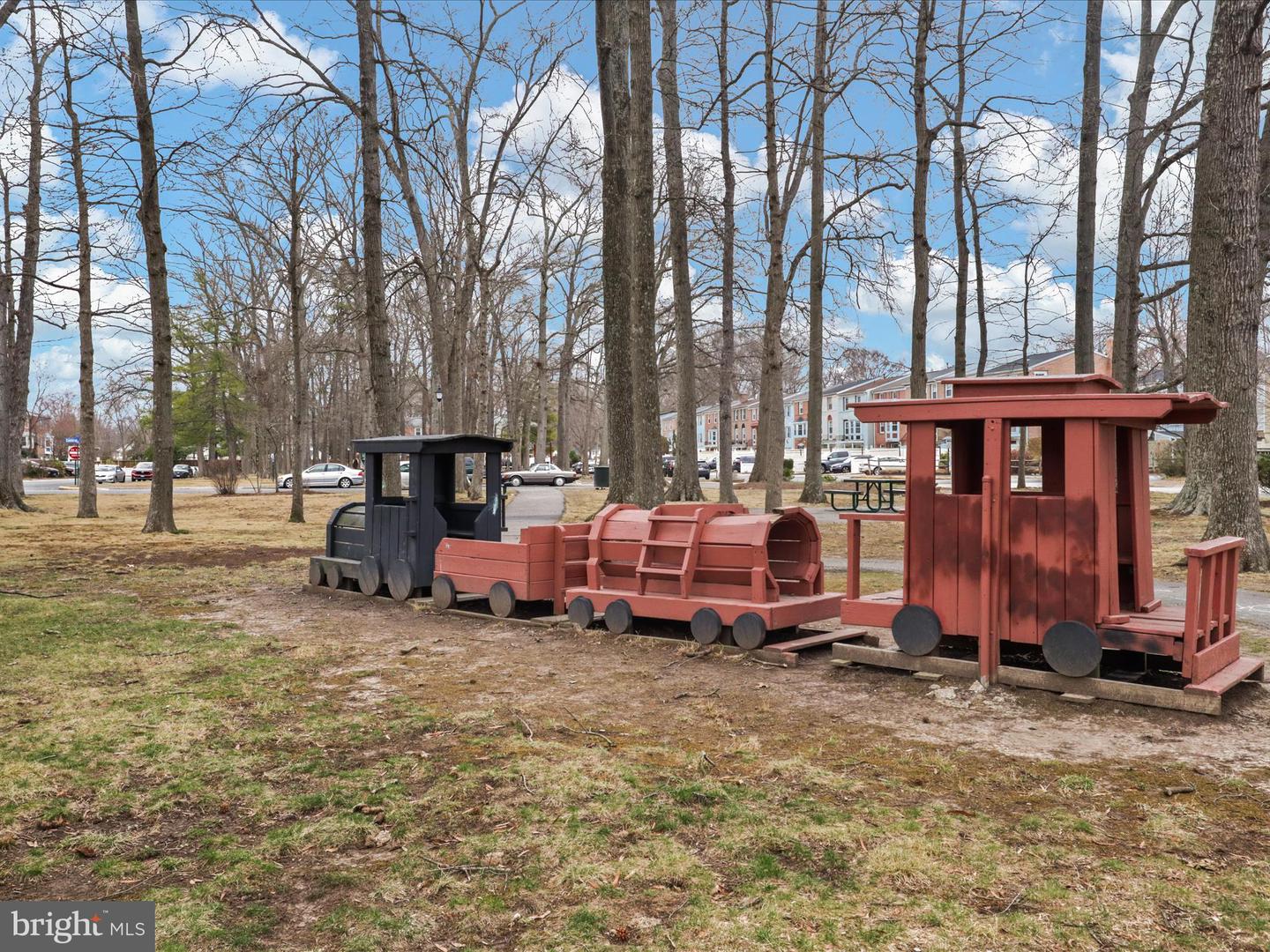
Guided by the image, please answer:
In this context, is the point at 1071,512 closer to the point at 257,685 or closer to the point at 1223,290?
the point at 257,685

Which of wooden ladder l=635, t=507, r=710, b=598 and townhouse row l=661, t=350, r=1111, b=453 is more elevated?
townhouse row l=661, t=350, r=1111, b=453

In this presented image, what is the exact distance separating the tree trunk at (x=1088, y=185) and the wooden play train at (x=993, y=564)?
15.4 metres

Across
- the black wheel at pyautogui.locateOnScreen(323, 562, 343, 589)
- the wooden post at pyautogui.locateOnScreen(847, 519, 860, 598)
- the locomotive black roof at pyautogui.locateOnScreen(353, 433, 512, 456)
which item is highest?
the locomotive black roof at pyautogui.locateOnScreen(353, 433, 512, 456)

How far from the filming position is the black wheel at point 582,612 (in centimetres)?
921

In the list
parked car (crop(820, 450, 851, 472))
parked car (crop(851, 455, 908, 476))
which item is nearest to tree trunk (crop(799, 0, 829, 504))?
parked car (crop(851, 455, 908, 476))

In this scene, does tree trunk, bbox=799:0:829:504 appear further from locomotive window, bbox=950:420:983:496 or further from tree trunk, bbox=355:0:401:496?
locomotive window, bbox=950:420:983:496

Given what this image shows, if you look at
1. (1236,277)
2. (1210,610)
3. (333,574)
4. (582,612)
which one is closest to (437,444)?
(333,574)

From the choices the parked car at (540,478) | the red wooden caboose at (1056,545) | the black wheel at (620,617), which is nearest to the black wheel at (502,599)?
the black wheel at (620,617)

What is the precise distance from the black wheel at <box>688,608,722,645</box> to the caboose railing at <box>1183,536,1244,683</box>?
11.4ft

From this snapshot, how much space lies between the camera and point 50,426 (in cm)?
10188

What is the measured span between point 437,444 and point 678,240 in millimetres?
9582

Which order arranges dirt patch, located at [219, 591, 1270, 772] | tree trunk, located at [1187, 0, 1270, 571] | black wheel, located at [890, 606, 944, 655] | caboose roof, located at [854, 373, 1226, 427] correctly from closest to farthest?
dirt patch, located at [219, 591, 1270, 772] → caboose roof, located at [854, 373, 1226, 427] → black wheel, located at [890, 606, 944, 655] → tree trunk, located at [1187, 0, 1270, 571]

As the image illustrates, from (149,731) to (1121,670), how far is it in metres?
6.44

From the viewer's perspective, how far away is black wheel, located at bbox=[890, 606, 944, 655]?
7098 millimetres
